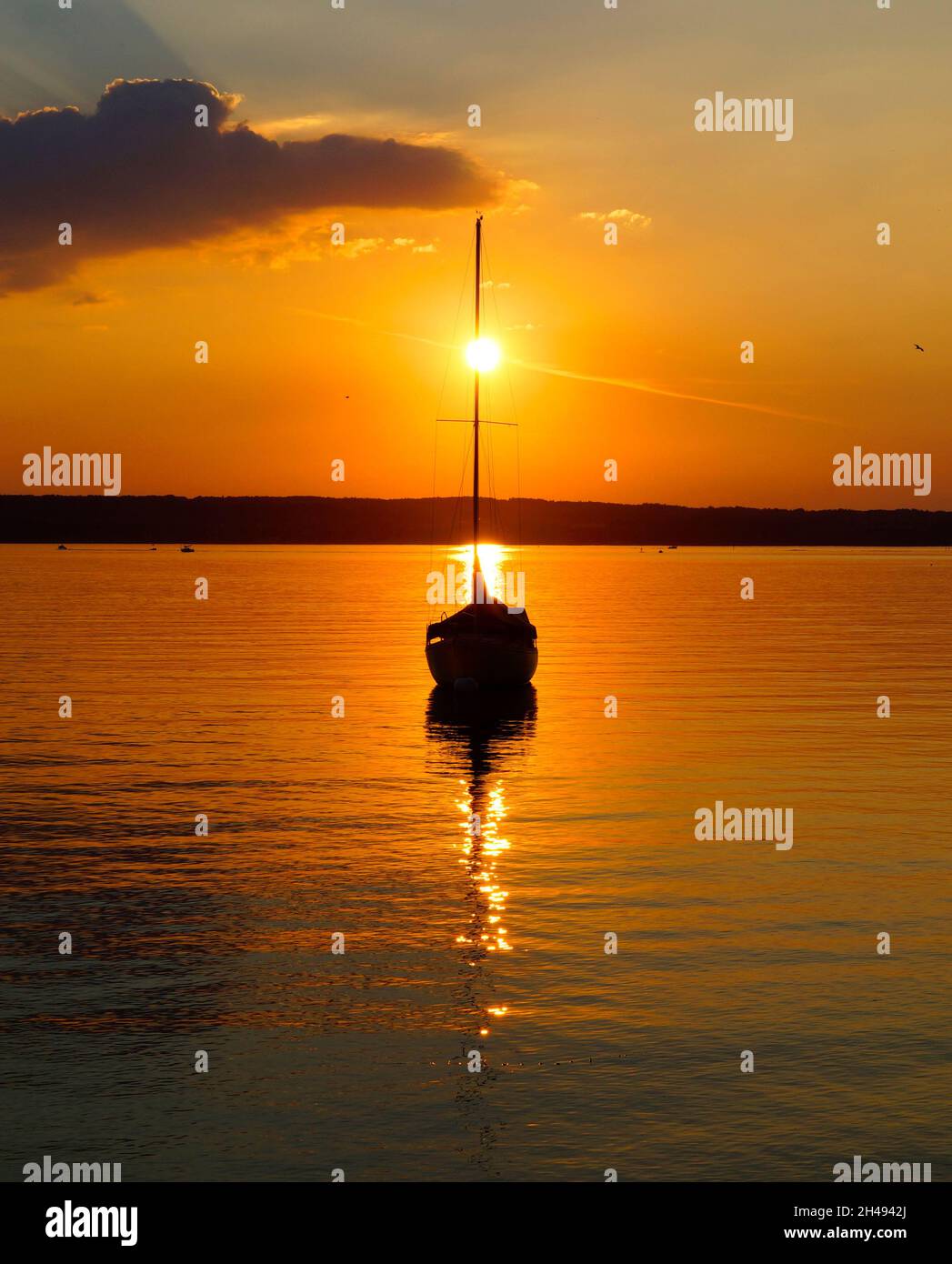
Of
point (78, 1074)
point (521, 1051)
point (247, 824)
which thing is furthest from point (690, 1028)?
point (247, 824)

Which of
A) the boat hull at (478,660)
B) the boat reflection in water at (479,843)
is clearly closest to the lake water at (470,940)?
the boat reflection in water at (479,843)

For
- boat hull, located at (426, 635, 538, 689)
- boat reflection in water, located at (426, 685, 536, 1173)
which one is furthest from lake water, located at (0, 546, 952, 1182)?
boat hull, located at (426, 635, 538, 689)

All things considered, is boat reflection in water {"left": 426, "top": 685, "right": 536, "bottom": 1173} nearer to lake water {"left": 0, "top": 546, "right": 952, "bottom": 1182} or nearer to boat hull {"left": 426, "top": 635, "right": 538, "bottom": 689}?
lake water {"left": 0, "top": 546, "right": 952, "bottom": 1182}

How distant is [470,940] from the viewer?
834 inches

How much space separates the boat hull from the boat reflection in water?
0.70 m

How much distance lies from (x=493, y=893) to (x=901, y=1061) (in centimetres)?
937

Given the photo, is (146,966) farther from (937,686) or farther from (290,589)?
(290,589)

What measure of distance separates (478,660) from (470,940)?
107ft

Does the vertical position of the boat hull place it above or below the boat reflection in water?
above

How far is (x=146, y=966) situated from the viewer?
19641 millimetres

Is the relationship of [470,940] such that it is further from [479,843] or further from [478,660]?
[478,660]

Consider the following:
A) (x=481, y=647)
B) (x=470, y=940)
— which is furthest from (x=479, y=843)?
(x=481, y=647)

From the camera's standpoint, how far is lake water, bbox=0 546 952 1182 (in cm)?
1416

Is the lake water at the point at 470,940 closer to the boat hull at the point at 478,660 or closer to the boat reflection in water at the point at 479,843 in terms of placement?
the boat reflection in water at the point at 479,843
